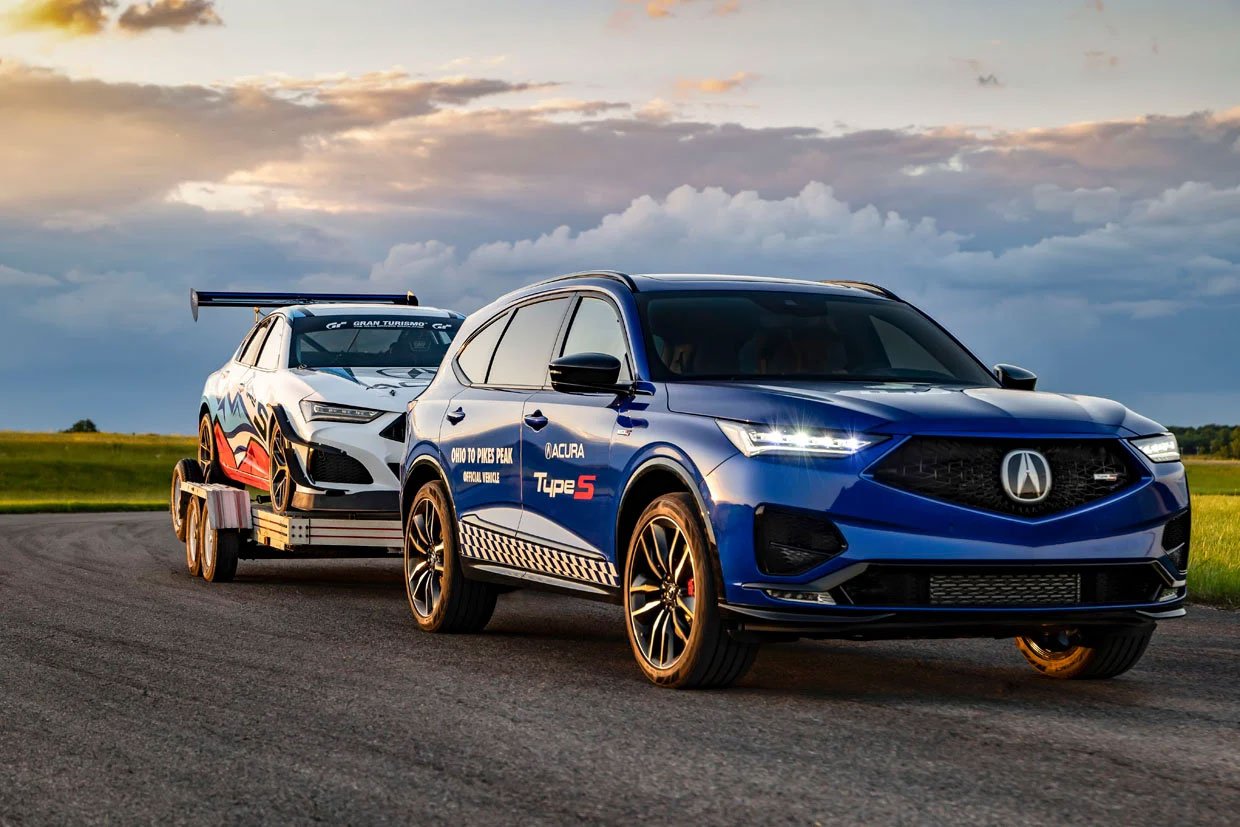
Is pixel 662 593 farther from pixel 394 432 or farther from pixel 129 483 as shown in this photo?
pixel 129 483

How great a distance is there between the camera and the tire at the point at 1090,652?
25.7 ft

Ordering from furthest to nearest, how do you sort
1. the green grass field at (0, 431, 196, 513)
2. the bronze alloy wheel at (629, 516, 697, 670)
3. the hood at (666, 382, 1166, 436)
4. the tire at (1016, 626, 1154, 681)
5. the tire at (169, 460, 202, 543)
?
the green grass field at (0, 431, 196, 513) → the tire at (169, 460, 202, 543) → the tire at (1016, 626, 1154, 681) → the bronze alloy wheel at (629, 516, 697, 670) → the hood at (666, 382, 1166, 436)

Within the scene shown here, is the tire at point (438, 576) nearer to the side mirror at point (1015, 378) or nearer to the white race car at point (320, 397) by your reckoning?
the white race car at point (320, 397)

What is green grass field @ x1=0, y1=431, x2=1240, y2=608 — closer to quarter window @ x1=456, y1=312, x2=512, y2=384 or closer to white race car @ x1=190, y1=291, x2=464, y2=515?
quarter window @ x1=456, y1=312, x2=512, y2=384

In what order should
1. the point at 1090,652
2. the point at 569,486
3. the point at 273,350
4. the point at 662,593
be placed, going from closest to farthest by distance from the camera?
the point at 662,593
the point at 1090,652
the point at 569,486
the point at 273,350

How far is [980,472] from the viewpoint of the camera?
700 centimetres

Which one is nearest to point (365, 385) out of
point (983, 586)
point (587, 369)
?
point (587, 369)

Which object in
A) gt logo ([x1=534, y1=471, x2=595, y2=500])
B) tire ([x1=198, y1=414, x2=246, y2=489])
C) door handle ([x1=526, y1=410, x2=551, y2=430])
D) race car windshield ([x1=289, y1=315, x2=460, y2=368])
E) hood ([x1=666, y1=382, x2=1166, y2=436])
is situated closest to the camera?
hood ([x1=666, y1=382, x2=1166, y2=436])

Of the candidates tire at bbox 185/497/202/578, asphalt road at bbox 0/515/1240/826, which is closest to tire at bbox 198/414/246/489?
tire at bbox 185/497/202/578

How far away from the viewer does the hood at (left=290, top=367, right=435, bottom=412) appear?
1280 cm

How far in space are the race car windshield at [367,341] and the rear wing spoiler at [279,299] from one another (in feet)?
4.80

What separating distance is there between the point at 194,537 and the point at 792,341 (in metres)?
7.99

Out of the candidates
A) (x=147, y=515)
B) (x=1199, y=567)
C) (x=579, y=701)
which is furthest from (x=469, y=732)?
(x=147, y=515)

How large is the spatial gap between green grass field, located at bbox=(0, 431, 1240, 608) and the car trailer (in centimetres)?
627
